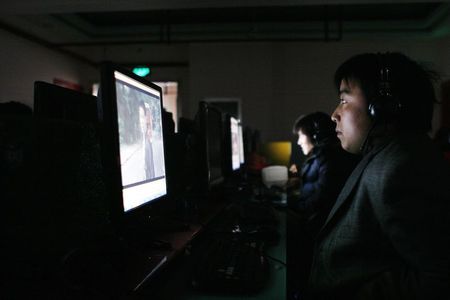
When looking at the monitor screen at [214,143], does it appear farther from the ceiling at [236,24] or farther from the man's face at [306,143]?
the ceiling at [236,24]

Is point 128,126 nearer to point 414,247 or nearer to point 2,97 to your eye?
point 414,247

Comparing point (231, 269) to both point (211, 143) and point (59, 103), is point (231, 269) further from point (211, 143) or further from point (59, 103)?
point (211, 143)

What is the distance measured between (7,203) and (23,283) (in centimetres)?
17

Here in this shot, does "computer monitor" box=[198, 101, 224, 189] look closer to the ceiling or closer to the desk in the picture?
the desk

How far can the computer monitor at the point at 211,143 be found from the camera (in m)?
1.84

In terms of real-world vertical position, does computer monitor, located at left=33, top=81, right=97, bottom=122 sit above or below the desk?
above

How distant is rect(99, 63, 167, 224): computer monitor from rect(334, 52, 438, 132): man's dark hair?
718mm

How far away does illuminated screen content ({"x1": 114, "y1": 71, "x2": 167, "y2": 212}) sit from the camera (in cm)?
100

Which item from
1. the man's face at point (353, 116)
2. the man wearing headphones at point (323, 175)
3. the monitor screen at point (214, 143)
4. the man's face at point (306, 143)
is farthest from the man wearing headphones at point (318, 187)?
the man's face at point (353, 116)

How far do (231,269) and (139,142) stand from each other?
0.47m

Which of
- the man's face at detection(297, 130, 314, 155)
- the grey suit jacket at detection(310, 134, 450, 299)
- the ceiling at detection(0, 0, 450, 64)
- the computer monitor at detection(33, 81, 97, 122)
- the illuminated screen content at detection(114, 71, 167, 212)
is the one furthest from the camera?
the ceiling at detection(0, 0, 450, 64)

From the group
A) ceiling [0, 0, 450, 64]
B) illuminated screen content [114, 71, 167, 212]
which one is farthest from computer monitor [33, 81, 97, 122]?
ceiling [0, 0, 450, 64]

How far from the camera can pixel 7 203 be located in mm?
686

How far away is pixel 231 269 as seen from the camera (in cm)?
98
